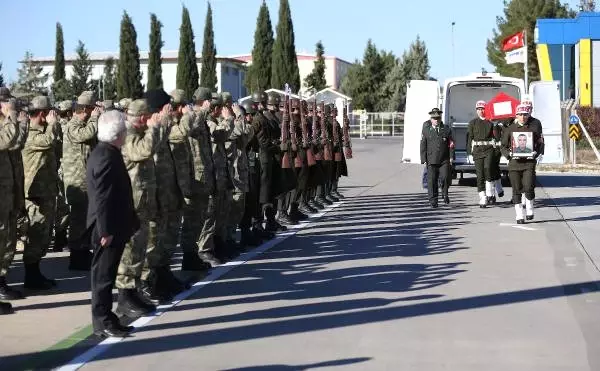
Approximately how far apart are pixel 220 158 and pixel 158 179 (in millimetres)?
2290

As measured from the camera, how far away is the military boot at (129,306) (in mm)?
8164

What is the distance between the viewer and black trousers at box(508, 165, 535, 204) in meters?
15.4

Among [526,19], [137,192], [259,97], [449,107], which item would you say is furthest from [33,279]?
[526,19]

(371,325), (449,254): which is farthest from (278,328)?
(449,254)

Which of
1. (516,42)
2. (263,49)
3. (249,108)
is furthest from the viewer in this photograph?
(263,49)

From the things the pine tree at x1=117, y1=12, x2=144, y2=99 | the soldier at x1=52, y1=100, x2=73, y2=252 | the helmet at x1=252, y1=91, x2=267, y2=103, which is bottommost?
the soldier at x1=52, y1=100, x2=73, y2=252

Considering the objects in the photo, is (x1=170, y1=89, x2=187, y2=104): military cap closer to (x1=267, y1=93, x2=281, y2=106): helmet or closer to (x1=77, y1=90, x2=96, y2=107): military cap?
(x1=77, y1=90, x2=96, y2=107): military cap

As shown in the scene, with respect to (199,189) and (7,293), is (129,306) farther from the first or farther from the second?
(199,189)

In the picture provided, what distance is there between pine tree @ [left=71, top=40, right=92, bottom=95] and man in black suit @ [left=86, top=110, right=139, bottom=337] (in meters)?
60.6

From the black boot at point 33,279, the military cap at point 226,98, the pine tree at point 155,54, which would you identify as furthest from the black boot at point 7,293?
the pine tree at point 155,54

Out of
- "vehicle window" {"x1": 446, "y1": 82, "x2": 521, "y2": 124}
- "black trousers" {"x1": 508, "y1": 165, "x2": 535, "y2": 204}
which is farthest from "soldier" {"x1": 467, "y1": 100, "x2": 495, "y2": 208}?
"vehicle window" {"x1": 446, "y1": 82, "x2": 521, "y2": 124}

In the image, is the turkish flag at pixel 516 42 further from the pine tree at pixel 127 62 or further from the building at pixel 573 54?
the pine tree at pixel 127 62

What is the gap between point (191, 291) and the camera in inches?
368

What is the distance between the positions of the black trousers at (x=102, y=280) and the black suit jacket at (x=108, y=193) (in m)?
0.11
